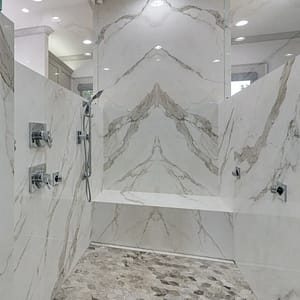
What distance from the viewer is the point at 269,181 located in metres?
1.37

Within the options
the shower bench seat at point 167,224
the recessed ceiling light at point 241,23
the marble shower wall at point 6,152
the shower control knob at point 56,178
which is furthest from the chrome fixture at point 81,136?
the recessed ceiling light at point 241,23

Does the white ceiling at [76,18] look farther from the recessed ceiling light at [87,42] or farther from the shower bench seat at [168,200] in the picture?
the shower bench seat at [168,200]

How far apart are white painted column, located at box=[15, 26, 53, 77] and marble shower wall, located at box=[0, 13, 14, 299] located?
191cm

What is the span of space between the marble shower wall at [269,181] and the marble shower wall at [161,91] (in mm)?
641

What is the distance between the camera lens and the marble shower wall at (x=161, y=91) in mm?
2656

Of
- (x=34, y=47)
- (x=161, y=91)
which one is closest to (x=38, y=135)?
(x=161, y=91)

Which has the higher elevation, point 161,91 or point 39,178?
point 161,91

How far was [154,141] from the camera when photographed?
2.79m

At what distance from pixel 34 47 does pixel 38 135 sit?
6.57 feet

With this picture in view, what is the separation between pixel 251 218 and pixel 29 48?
3037 millimetres

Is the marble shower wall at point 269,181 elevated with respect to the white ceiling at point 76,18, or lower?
lower

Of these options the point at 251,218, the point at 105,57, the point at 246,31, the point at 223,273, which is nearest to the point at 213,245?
the point at 223,273

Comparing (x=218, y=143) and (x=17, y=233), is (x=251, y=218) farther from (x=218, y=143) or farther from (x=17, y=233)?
(x=17, y=233)

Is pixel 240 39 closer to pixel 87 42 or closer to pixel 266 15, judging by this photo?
pixel 266 15
